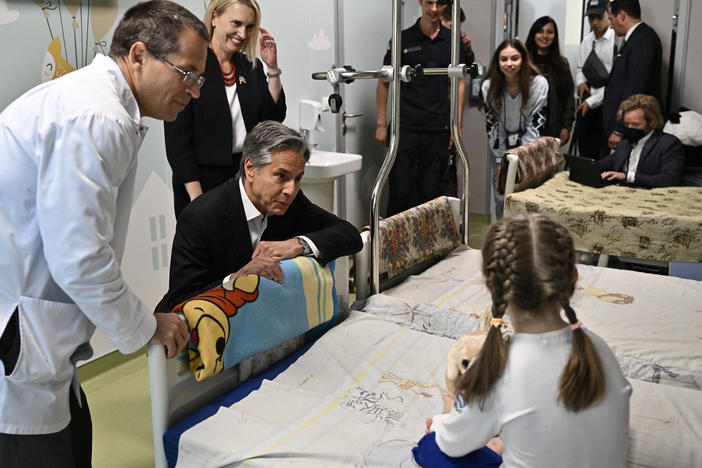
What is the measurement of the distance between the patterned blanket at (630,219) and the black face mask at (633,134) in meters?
0.49

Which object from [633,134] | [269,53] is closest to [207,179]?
[269,53]

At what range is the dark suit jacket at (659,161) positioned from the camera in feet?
13.3

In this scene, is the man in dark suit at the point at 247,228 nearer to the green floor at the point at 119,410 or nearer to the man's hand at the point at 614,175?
the green floor at the point at 119,410

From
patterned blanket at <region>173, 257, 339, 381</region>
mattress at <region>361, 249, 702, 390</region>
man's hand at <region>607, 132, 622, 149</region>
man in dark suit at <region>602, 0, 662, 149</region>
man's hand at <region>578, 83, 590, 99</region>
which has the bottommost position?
mattress at <region>361, 249, 702, 390</region>

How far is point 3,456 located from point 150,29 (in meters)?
0.86

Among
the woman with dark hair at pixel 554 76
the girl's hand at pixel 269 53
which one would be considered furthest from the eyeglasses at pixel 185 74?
the woman with dark hair at pixel 554 76

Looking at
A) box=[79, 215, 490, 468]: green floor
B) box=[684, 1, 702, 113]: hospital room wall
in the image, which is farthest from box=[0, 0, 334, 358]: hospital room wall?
box=[684, 1, 702, 113]: hospital room wall

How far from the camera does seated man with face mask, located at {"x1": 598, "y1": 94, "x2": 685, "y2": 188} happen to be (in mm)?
4055

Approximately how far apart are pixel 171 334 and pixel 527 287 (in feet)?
2.54

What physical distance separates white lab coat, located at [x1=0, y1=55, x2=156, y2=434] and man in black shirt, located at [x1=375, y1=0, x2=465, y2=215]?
10.7 ft

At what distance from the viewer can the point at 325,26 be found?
12.9 ft

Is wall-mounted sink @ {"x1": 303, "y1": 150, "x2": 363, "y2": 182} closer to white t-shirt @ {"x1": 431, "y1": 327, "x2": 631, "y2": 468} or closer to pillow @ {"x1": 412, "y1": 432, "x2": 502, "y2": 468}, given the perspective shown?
pillow @ {"x1": 412, "y1": 432, "x2": 502, "y2": 468}

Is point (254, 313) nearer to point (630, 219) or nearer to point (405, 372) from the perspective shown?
point (405, 372)

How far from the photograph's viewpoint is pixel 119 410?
2559mm
